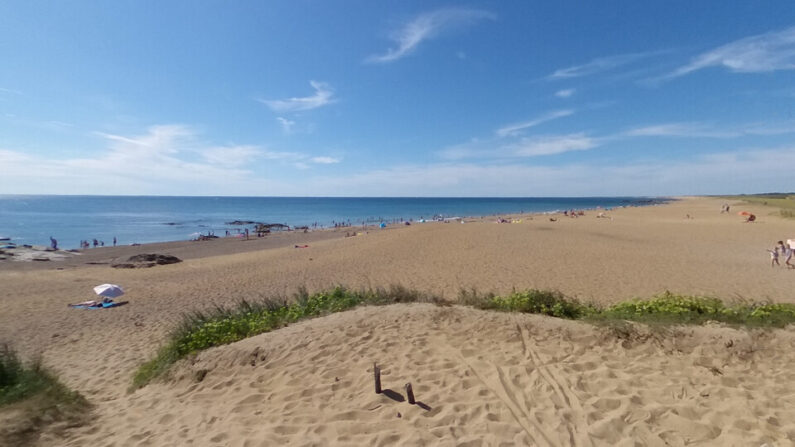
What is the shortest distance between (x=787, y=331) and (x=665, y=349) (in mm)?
2342

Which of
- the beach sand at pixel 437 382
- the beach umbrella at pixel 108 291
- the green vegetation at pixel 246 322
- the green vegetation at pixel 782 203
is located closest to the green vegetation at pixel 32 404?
the beach sand at pixel 437 382

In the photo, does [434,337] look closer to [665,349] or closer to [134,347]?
[665,349]

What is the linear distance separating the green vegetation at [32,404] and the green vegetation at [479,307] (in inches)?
49.0

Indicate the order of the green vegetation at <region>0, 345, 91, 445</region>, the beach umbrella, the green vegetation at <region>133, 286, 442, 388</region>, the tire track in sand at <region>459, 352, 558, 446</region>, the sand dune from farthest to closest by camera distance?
the beach umbrella → the green vegetation at <region>133, 286, 442, 388</region> → the green vegetation at <region>0, 345, 91, 445</region> → the sand dune → the tire track in sand at <region>459, 352, 558, 446</region>

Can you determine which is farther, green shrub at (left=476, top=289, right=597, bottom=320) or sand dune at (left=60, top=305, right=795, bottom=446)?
green shrub at (left=476, top=289, right=597, bottom=320)

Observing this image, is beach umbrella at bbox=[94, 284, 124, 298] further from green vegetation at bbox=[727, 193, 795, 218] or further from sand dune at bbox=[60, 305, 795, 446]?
green vegetation at bbox=[727, 193, 795, 218]

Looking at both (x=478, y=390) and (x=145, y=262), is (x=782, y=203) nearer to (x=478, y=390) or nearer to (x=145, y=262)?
(x=478, y=390)

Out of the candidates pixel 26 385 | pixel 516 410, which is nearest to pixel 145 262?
pixel 26 385

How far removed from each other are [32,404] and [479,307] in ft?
23.9

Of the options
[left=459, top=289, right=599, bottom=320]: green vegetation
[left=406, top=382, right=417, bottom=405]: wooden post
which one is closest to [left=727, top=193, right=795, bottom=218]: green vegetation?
[left=459, top=289, right=599, bottom=320]: green vegetation

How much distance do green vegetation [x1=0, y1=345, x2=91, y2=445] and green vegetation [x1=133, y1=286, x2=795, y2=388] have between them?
1244 millimetres

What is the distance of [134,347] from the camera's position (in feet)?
29.2

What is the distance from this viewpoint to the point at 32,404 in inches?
177

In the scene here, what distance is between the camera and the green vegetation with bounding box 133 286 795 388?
6.52 meters
